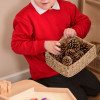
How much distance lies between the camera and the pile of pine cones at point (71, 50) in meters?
0.92

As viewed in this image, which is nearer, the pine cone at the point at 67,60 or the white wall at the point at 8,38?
the pine cone at the point at 67,60

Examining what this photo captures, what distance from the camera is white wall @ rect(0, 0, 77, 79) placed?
1.26 metres

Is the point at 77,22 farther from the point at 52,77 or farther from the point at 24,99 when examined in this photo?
the point at 24,99

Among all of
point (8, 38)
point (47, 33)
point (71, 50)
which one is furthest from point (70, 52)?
point (8, 38)

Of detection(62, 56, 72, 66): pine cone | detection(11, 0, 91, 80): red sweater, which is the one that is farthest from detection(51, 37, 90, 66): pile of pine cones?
detection(11, 0, 91, 80): red sweater

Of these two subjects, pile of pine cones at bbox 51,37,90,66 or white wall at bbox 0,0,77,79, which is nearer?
pile of pine cones at bbox 51,37,90,66

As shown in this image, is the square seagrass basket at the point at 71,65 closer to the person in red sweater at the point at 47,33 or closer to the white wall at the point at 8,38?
the person in red sweater at the point at 47,33

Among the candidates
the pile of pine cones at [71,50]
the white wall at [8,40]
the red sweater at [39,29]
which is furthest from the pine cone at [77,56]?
the white wall at [8,40]

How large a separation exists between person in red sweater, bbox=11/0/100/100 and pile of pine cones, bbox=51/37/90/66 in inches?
1.2

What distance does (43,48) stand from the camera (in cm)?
101

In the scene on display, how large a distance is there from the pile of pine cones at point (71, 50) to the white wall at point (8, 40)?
0.44 meters

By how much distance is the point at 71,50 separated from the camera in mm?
936

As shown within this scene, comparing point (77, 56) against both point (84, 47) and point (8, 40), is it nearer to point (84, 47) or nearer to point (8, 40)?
point (84, 47)

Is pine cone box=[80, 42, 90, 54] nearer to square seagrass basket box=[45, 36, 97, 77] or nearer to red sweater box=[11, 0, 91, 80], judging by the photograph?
square seagrass basket box=[45, 36, 97, 77]
